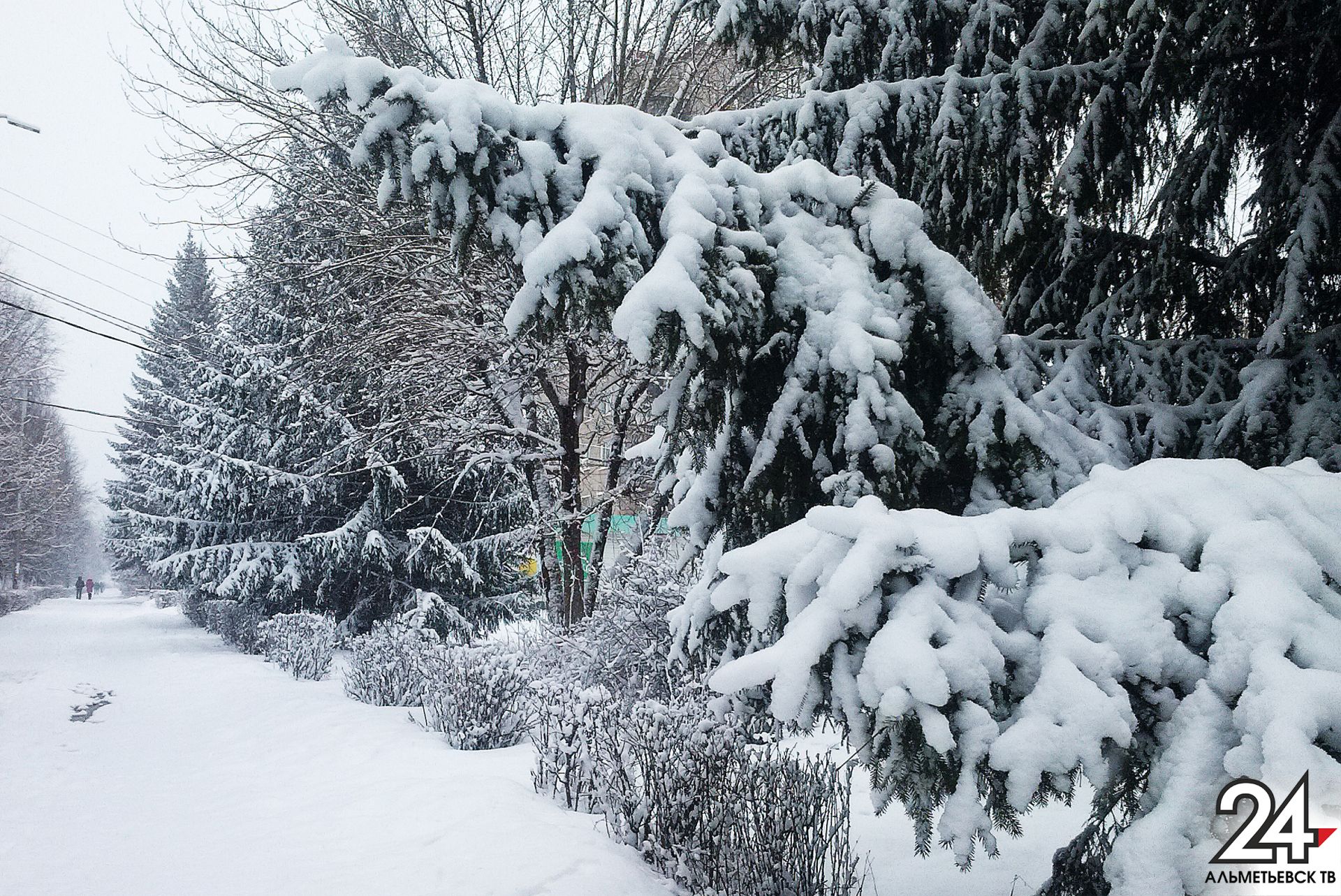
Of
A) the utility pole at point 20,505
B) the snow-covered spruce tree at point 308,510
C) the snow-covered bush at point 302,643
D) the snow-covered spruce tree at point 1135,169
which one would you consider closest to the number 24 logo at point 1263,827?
the snow-covered spruce tree at point 1135,169

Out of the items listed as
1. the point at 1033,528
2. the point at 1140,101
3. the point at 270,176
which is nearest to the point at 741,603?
the point at 1033,528

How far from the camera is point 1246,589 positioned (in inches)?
62.9

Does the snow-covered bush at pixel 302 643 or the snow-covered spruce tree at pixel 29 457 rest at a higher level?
the snow-covered spruce tree at pixel 29 457

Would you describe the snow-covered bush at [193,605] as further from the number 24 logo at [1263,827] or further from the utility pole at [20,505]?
the number 24 logo at [1263,827]

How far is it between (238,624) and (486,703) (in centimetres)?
1142

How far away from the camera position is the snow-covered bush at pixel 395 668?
8.29 meters

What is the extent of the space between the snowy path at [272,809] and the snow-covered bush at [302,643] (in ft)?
4.58

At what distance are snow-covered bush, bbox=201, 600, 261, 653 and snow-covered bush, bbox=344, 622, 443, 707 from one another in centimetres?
560

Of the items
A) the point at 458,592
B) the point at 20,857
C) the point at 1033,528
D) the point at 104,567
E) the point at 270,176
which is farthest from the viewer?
the point at 104,567

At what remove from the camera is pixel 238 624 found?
15484 millimetres

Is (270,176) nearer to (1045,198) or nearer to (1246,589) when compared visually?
(1045,198)

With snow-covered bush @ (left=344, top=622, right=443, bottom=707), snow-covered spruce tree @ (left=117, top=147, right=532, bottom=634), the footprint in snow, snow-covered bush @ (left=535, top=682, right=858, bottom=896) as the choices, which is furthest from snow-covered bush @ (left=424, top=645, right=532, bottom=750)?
snow-covered spruce tree @ (left=117, top=147, right=532, bottom=634)

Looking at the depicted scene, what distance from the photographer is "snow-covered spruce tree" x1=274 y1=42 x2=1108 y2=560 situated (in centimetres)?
223

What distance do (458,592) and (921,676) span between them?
14.2 meters
